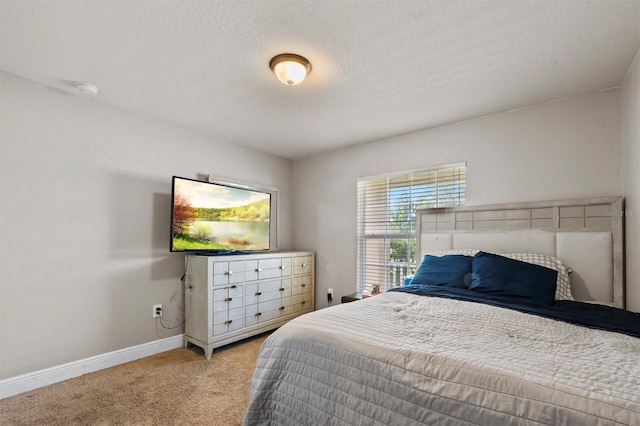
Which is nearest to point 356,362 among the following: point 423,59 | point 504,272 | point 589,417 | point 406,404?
point 406,404

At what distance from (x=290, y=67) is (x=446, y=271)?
2.02m

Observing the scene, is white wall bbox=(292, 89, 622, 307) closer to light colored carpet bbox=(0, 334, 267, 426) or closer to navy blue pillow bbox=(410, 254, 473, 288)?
navy blue pillow bbox=(410, 254, 473, 288)

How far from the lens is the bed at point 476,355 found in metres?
0.92

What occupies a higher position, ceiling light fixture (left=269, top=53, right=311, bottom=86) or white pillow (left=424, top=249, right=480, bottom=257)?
ceiling light fixture (left=269, top=53, right=311, bottom=86)

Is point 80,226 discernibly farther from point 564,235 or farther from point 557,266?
point 564,235

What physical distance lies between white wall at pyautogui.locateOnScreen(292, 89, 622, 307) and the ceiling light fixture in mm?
1813

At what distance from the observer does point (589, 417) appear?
0.82 m

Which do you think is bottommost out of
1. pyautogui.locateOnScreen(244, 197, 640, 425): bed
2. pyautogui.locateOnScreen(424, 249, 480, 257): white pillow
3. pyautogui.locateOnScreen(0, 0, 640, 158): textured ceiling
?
pyautogui.locateOnScreen(244, 197, 640, 425): bed

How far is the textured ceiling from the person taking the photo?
1.62m

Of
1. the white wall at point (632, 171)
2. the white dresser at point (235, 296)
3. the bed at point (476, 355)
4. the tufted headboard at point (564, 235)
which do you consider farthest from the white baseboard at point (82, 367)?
the white wall at point (632, 171)

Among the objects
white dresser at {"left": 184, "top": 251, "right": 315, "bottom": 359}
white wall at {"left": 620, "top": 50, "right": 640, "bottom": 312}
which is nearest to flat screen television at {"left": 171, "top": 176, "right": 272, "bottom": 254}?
white dresser at {"left": 184, "top": 251, "right": 315, "bottom": 359}

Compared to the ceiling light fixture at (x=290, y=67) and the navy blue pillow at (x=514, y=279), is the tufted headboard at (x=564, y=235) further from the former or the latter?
the ceiling light fixture at (x=290, y=67)

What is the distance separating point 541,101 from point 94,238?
4.09 metres

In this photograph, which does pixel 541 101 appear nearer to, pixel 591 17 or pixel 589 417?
pixel 591 17
